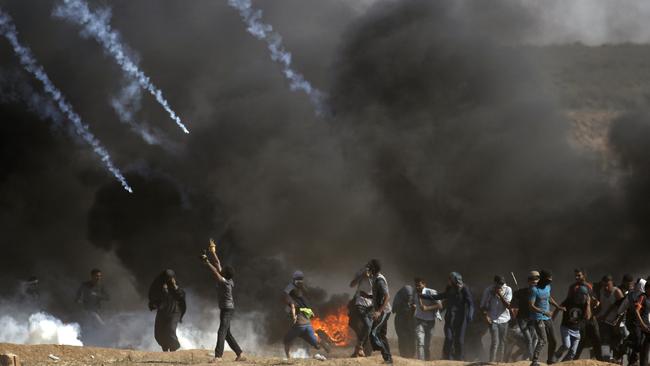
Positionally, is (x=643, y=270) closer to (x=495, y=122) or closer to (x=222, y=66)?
(x=495, y=122)

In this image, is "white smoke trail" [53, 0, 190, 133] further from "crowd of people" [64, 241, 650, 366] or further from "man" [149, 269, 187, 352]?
"man" [149, 269, 187, 352]

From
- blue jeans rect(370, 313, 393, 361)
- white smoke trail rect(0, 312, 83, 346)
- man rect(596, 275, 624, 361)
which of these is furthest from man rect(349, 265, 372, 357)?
white smoke trail rect(0, 312, 83, 346)

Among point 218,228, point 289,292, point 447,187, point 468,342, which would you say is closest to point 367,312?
point 289,292

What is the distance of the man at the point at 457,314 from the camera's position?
19172 mm

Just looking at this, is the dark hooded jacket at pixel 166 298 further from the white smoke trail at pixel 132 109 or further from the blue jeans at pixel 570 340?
the white smoke trail at pixel 132 109

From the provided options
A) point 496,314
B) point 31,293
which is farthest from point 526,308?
point 31,293

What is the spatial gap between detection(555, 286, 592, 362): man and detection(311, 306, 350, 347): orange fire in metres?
6.86

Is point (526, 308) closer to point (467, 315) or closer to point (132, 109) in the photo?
point (467, 315)

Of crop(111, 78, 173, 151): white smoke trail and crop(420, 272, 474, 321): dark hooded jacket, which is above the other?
crop(111, 78, 173, 151): white smoke trail

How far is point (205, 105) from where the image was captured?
34.4 metres

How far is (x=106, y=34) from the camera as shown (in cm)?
3178

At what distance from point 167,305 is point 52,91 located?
13063mm

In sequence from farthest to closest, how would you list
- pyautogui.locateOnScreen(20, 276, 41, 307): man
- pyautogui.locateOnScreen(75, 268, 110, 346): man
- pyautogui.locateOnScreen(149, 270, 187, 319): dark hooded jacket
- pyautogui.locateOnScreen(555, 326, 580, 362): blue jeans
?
pyautogui.locateOnScreen(20, 276, 41, 307): man
pyautogui.locateOnScreen(75, 268, 110, 346): man
pyautogui.locateOnScreen(149, 270, 187, 319): dark hooded jacket
pyautogui.locateOnScreen(555, 326, 580, 362): blue jeans

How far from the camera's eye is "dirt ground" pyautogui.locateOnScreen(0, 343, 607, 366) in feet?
55.9
